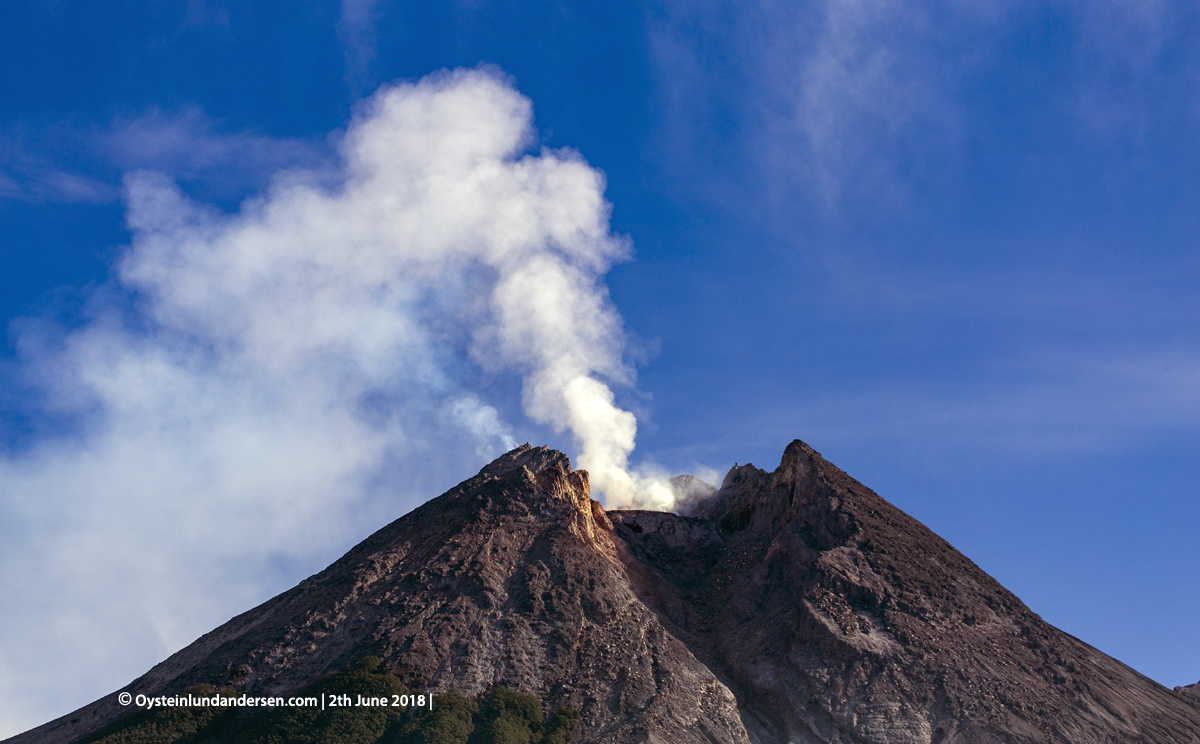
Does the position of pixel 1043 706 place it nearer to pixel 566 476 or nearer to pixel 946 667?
pixel 946 667

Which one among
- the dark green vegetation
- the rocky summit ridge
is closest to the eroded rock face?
the rocky summit ridge

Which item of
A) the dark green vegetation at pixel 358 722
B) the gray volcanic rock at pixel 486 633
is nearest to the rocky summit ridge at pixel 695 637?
the gray volcanic rock at pixel 486 633

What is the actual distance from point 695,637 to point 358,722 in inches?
1256

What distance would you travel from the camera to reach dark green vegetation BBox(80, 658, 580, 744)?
2320 inches

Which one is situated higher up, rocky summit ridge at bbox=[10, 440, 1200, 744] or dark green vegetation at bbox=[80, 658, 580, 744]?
rocky summit ridge at bbox=[10, 440, 1200, 744]

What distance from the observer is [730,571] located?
89.1m

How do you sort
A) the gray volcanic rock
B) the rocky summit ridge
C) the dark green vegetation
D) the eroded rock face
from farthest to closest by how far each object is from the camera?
the gray volcanic rock
the rocky summit ridge
the eroded rock face
the dark green vegetation

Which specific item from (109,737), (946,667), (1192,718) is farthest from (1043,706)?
(109,737)

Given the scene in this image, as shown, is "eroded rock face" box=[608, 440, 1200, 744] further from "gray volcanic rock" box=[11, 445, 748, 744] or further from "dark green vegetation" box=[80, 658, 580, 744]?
"dark green vegetation" box=[80, 658, 580, 744]

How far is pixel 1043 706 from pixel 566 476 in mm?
46729

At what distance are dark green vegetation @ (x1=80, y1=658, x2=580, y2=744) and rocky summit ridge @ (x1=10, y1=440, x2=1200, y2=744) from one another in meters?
1.55

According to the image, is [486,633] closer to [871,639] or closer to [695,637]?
[695,637]

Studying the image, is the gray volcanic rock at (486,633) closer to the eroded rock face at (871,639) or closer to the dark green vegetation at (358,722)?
the dark green vegetation at (358,722)

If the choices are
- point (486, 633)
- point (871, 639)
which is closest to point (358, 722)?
point (486, 633)
